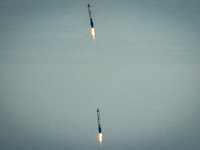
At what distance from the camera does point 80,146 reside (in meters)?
10.2
